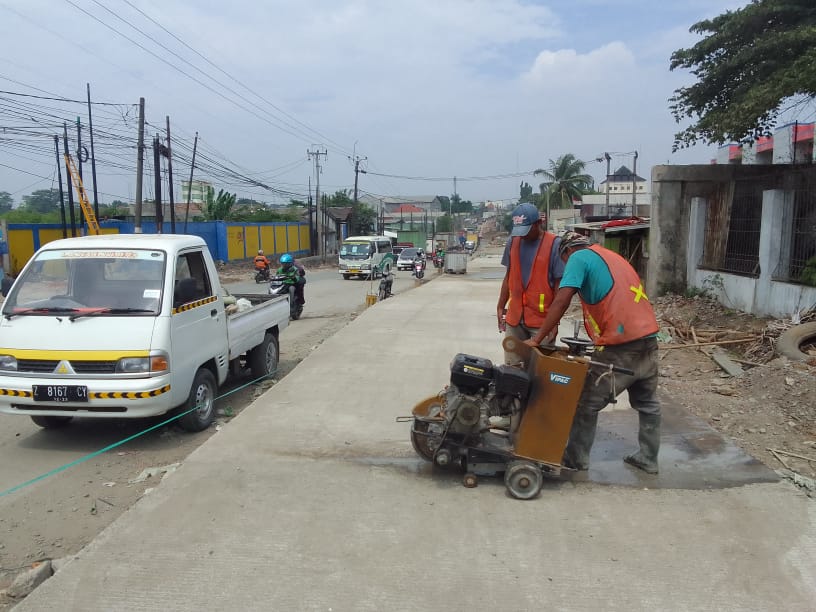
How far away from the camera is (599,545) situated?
10.8 feet

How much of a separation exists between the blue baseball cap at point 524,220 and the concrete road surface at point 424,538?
176 centimetres

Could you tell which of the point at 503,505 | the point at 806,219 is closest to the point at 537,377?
the point at 503,505

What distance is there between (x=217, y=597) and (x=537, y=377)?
213 centimetres

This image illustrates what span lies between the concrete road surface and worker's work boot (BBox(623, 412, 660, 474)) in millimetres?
114

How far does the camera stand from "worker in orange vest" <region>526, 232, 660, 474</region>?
3967 mm

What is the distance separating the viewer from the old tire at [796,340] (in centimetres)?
706

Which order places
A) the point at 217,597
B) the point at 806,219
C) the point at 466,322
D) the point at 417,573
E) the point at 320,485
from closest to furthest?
1. the point at 217,597
2. the point at 417,573
3. the point at 320,485
4. the point at 806,219
5. the point at 466,322

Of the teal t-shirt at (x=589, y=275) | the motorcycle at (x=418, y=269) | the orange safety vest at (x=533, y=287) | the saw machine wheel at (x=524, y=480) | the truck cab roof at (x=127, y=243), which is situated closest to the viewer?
the saw machine wheel at (x=524, y=480)

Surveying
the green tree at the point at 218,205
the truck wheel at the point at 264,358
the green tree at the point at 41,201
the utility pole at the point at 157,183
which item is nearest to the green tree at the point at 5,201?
the green tree at the point at 41,201

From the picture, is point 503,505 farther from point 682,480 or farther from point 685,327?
point 685,327

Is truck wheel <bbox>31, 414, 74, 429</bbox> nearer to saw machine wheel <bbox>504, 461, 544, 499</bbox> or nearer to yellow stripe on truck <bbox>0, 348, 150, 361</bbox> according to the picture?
yellow stripe on truck <bbox>0, 348, 150, 361</bbox>

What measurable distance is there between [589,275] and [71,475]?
416cm

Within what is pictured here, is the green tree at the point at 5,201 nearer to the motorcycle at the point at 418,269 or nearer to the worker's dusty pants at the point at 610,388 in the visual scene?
the motorcycle at the point at 418,269

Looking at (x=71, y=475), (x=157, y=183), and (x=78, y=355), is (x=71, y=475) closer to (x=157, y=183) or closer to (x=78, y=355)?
(x=78, y=355)
